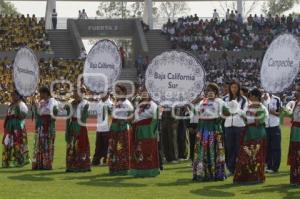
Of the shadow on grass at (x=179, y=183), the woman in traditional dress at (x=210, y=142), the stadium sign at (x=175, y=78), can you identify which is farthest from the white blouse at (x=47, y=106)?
the woman in traditional dress at (x=210, y=142)

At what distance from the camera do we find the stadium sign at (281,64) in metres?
13.2

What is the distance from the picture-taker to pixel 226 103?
1438 centimetres

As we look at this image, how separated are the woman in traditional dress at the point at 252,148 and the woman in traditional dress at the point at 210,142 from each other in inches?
18.1

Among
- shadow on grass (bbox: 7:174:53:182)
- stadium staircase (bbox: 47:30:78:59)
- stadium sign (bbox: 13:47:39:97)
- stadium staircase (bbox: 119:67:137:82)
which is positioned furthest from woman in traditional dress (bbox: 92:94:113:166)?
stadium staircase (bbox: 47:30:78:59)

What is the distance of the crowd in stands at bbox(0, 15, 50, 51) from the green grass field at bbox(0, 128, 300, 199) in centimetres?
2655

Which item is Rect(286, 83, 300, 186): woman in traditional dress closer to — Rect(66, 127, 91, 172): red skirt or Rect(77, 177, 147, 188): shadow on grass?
Rect(77, 177, 147, 188): shadow on grass

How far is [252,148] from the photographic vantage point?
13688mm

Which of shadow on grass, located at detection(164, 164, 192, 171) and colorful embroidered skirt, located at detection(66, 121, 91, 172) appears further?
shadow on grass, located at detection(164, 164, 192, 171)

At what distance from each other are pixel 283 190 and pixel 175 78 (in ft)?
9.31

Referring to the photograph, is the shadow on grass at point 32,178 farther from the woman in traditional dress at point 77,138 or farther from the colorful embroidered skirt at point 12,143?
the colorful embroidered skirt at point 12,143

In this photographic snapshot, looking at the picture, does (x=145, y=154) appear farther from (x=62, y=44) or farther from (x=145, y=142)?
(x=62, y=44)

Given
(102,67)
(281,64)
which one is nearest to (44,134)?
(102,67)

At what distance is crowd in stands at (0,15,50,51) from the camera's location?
41.8 meters

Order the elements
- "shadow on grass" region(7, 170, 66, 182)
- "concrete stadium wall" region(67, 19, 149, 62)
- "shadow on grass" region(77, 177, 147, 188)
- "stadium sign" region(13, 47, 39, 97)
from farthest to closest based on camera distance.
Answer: "concrete stadium wall" region(67, 19, 149, 62)
"stadium sign" region(13, 47, 39, 97)
"shadow on grass" region(7, 170, 66, 182)
"shadow on grass" region(77, 177, 147, 188)
